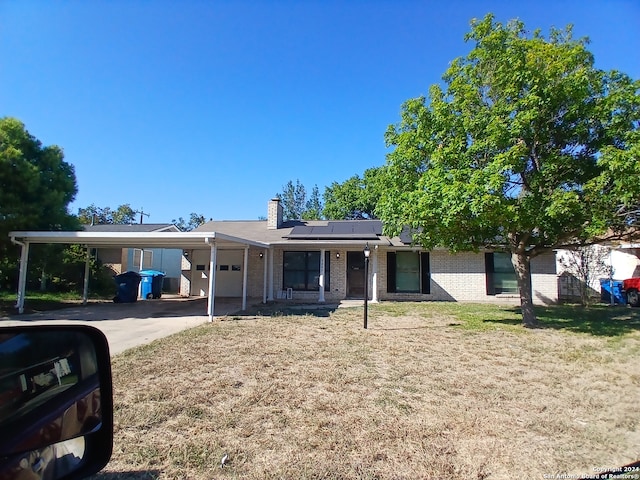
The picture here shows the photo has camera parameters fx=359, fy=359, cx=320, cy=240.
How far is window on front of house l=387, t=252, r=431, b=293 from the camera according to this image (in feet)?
51.9

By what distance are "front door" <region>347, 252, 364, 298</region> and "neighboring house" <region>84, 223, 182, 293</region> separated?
11514mm

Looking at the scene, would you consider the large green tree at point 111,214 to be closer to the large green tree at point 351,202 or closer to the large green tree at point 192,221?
the large green tree at point 192,221

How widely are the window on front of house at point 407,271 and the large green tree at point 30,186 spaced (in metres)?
12.6

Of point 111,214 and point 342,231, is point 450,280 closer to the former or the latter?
point 342,231

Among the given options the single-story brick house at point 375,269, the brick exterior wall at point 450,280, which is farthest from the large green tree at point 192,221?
the brick exterior wall at point 450,280

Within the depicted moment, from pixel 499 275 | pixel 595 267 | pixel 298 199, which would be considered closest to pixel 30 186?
pixel 499 275

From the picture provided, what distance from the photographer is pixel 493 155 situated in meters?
8.12

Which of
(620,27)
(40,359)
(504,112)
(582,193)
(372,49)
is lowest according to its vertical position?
(40,359)

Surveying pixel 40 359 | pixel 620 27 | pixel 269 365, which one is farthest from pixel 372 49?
pixel 40 359

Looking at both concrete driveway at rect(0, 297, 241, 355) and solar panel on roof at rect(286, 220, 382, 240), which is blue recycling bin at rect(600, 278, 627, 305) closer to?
solar panel on roof at rect(286, 220, 382, 240)

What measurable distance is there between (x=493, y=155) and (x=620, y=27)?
3.32 meters

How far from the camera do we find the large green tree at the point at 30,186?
11.0m

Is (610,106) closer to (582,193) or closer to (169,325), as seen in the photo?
(582,193)

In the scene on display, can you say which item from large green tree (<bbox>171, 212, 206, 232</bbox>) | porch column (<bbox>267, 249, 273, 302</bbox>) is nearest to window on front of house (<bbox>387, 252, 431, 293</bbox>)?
porch column (<bbox>267, 249, 273, 302</bbox>)
